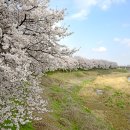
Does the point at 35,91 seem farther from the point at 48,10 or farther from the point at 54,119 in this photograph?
the point at 54,119

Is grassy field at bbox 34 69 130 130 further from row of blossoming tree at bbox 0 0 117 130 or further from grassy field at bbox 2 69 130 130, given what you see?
row of blossoming tree at bbox 0 0 117 130

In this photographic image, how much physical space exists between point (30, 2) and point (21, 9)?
800mm

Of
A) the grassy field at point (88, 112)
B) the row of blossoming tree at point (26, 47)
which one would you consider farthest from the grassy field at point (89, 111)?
the row of blossoming tree at point (26, 47)

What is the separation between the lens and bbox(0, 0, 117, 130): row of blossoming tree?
1689 centimetres

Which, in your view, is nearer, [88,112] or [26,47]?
[26,47]

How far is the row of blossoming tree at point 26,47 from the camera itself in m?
16.9

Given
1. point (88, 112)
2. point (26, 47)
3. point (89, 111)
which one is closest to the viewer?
point (26, 47)

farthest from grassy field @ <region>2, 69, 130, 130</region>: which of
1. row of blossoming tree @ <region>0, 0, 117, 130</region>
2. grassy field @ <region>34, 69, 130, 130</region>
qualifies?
row of blossoming tree @ <region>0, 0, 117, 130</region>

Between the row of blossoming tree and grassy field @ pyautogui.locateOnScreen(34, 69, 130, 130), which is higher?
the row of blossoming tree

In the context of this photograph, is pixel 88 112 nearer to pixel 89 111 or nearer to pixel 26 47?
pixel 89 111

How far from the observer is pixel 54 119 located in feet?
100.0

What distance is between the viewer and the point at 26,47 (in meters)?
18.6

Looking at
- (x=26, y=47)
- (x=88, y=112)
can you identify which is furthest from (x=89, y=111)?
(x=26, y=47)

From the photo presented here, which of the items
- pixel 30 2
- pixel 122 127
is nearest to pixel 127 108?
pixel 122 127
